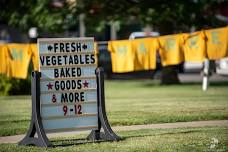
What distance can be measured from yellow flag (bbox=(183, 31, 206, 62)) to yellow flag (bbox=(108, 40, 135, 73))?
5.74 feet

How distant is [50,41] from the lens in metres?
9.84

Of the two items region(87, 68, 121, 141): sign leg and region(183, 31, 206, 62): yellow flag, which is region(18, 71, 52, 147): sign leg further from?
region(183, 31, 206, 62): yellow flag

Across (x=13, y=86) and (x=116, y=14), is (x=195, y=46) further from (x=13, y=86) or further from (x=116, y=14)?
(x=116, y=14)

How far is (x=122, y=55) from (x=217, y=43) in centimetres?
312

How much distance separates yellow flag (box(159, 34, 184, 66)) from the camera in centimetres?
2024

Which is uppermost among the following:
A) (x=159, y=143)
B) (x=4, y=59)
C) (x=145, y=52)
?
(x=145, y=52)

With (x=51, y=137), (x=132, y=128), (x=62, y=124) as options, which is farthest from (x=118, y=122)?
(x=62, y=124)

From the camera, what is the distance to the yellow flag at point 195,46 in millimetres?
20031

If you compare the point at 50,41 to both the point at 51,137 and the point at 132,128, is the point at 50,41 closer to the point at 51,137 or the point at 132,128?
the point at 51,137

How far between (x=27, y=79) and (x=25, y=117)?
8086 millimetres

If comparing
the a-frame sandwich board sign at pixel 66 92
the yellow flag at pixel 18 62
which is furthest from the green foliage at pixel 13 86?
the a-frame sandwich board sign at pixel 66 92

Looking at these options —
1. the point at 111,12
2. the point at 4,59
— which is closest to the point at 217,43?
the point at 4,59

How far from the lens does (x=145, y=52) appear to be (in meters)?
20.9

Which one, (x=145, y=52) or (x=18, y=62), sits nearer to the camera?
(x=18, y=62)
